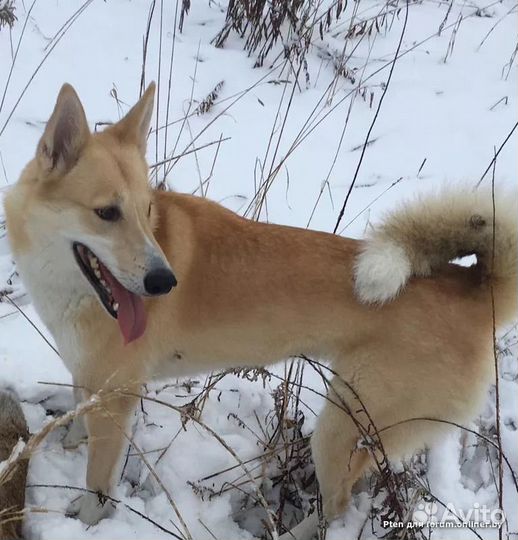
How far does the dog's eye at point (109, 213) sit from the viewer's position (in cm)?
175

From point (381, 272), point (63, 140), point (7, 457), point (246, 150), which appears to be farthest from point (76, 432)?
point (246, 150)

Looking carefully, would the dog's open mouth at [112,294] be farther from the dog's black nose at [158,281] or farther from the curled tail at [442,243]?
the curled tail at [442,243]

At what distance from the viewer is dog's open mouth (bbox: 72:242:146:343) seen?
1804 mm

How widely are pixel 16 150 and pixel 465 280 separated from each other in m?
2.57

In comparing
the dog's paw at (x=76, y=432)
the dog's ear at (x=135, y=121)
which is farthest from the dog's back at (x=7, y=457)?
the dog's ear at (x=135, y=121)

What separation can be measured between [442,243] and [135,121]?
106 cm

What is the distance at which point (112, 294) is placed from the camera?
1.82 metres

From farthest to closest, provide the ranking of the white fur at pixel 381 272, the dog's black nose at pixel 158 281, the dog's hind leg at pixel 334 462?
the dog's hind leg at pixel 334 462, the white fur at pixel 381 272, the dog's black nose at pixel 158 281

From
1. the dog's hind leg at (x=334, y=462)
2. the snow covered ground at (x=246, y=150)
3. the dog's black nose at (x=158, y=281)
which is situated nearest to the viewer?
the dog's black nose at (x=158, y=281)

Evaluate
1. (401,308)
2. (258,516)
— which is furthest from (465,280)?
(258,516)

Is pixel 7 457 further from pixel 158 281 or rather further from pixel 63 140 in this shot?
pixel 63 140

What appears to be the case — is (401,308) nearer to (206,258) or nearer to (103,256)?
(206,258)

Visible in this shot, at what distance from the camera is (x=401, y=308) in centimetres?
193

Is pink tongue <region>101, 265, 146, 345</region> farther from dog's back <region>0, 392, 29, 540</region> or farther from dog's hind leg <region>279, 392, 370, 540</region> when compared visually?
dog's hind leg <region>279, 392, 370, 540</region>
